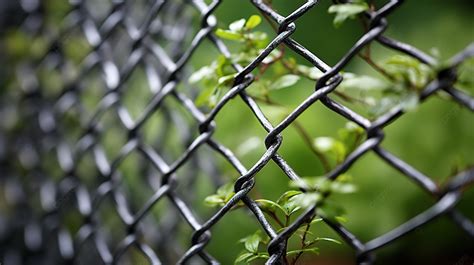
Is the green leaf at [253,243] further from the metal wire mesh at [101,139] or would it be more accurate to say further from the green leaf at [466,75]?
the green leaf at [466,75]

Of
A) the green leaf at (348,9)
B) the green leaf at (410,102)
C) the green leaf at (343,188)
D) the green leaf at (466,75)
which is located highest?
the green leaf at (348,9)

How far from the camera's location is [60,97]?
4.21ft

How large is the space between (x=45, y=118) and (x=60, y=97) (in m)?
0.09

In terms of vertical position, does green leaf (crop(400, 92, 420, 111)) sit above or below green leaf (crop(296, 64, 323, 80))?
below

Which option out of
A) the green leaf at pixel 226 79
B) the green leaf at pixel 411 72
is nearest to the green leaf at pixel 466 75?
the green leaf at pixel 411 72

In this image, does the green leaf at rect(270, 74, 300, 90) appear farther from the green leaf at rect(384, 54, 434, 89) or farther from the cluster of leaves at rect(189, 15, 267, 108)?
the green leaf at rect(384, 54, 434, 89)

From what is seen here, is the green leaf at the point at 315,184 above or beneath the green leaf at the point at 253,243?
above

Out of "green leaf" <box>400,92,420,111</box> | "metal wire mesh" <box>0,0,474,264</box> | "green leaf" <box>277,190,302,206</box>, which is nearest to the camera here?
"green leaf" <box>400,92,420,111</box>

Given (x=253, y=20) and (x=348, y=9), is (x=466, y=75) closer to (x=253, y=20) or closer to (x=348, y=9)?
(x=348, y=9)

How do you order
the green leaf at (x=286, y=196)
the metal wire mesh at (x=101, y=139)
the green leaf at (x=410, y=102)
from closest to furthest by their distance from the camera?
the green leaf at (x=410, y=102)
the green leaf at (x=286, y=196)
the metal wire mesh at (x=101, y=139)

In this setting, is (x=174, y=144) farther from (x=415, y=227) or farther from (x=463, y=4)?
(x=415, y=227)

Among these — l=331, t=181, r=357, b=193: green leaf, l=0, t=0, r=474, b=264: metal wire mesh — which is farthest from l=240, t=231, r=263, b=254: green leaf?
l=331, t=181, r=357, b=193: green leaf

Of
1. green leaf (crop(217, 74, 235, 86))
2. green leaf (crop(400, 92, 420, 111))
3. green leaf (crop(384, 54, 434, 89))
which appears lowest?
green leaf (crop(400, 92, 420, 111))

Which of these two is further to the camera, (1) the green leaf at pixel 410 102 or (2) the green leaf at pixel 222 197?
(2) the green leaf at pixel 222 197
